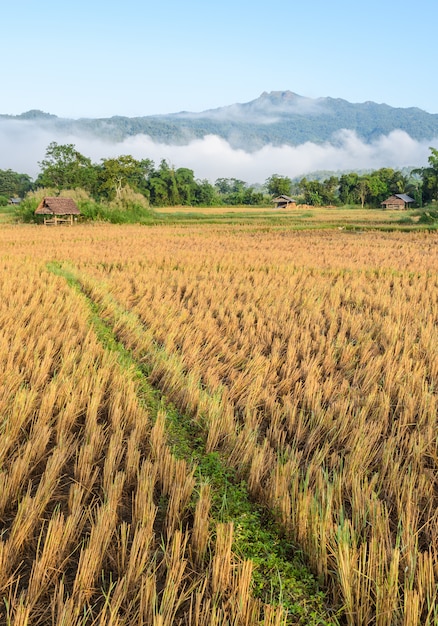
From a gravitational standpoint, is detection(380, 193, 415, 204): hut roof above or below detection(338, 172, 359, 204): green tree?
below

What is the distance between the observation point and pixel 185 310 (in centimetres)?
637

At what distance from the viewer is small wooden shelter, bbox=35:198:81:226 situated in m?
29.7

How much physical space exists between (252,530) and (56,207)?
1205 inches

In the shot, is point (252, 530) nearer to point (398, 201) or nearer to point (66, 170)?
point (66, 170)

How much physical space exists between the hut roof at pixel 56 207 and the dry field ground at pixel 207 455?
24.8 metres

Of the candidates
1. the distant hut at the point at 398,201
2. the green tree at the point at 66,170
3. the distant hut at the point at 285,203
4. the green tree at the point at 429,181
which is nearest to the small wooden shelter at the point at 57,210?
the green tree at the point at 66,170

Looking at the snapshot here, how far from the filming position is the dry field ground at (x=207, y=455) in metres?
1.66

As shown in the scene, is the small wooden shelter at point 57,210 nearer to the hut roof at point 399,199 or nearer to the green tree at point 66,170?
the green tree at point 66,170

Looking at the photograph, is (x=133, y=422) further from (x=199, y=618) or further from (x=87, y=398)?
(x=199, y=618)

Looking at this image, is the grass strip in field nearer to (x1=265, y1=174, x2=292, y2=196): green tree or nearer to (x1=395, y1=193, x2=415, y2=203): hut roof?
(x1=395, y1=193, x2=415, y2=203): hut roof

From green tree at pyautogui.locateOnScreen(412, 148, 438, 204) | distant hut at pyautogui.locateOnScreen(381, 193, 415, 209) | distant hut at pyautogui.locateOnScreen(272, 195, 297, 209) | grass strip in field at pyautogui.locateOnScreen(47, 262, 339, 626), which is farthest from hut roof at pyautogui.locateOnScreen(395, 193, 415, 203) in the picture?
grass strip in field at pyautogui.locateOnScreen(47, 262, 339, 626)

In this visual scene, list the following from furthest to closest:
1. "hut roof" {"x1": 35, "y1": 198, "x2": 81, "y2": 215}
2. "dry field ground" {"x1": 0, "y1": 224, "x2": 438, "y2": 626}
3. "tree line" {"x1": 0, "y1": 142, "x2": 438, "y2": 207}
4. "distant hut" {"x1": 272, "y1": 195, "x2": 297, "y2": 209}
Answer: "distant hut" {"x1": 272, "y1": 195, "x2": 297, "y2": 209}, "tree line" {"x1": 0, "y1": 142, "x2": 438, "y2": 207}, "hut roof" {"x1": 35, "y1": 198, "x2": 81, "y2": 215}, "dry field ground" {"x1": 0, "y1": 224, "x2": 438, "y2": 626}

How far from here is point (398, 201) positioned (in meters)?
59.7

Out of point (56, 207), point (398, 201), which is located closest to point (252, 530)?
point (56, 207)
